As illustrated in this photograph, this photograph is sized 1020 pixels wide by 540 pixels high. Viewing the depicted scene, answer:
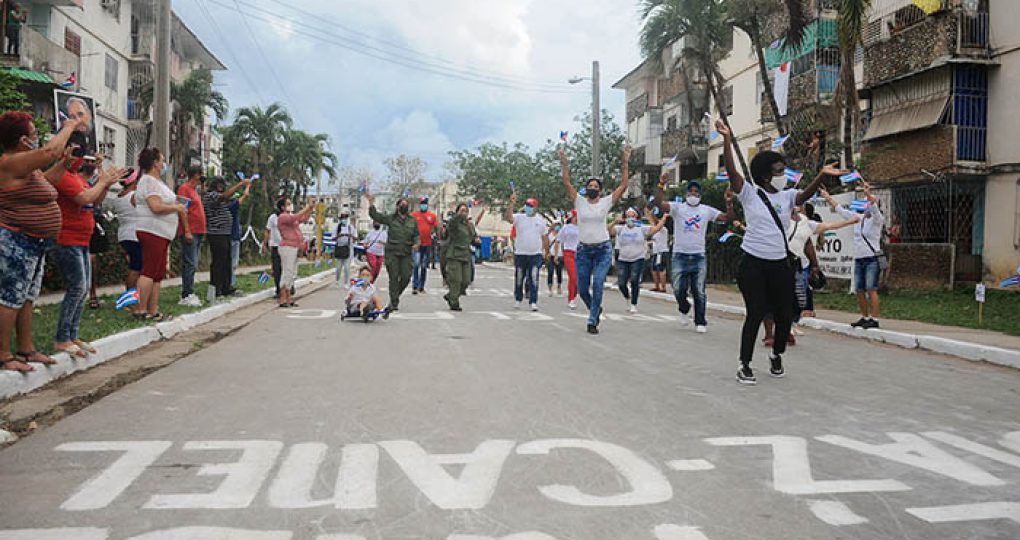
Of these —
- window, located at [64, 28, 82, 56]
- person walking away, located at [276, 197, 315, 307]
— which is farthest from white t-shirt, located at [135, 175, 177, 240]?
window, located at [64, 28, 82, 56]

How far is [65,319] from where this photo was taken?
6.82 m

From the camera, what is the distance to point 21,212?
574cm

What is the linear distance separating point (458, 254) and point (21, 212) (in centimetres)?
877

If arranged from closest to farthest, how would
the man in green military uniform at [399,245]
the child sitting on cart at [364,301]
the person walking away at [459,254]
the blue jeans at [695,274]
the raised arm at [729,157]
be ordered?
the raised arm at [729,157] → the blue jeans at [695,274] → the child sitting on cart at [364,301] → the man in green military uniform at [399,245] → the person walking away at [459,254]

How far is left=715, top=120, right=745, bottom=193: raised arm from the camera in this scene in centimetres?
665

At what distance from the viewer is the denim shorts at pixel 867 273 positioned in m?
10.6

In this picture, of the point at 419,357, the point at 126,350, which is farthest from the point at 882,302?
the point at 126,350

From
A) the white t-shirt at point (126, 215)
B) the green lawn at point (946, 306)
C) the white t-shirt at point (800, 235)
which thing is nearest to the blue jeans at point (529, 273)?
the white t-shirt at point (800, 235)

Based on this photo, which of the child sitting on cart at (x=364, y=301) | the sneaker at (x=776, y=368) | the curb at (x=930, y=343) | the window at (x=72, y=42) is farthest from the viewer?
the window at (x=72, y=42)

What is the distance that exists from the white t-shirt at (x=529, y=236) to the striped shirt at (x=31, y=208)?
900cm

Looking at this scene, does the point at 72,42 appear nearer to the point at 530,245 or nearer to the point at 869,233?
the point at 530,245

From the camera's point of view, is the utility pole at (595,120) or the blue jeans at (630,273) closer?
the blue jeans at (630,273)

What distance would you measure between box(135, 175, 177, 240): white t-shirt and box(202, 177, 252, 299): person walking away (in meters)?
2.94

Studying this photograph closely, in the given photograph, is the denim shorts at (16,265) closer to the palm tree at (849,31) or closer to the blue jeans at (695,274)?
the blue jeans at (695,274)
